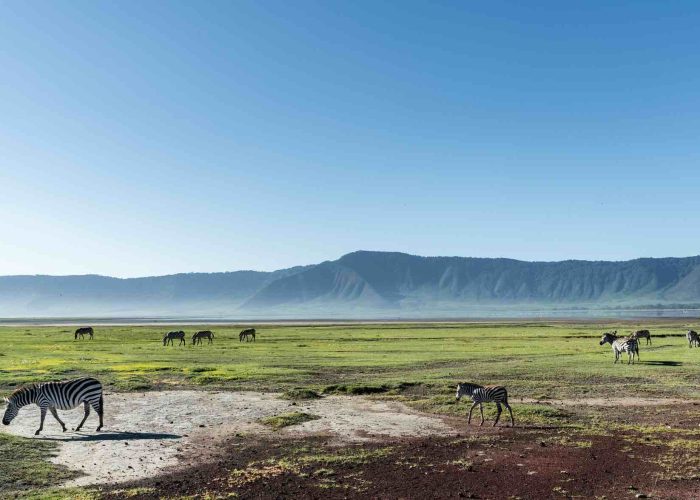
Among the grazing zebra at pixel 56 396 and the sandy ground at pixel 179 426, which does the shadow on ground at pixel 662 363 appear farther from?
the grazing zebra at pixel 56 396

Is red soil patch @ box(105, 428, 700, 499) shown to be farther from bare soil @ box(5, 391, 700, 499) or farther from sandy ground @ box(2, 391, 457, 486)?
sandy ground @ box(2, 391, 457, 486)

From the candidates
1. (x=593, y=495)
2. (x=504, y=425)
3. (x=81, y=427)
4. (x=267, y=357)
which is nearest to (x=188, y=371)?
(x=267, y=357)

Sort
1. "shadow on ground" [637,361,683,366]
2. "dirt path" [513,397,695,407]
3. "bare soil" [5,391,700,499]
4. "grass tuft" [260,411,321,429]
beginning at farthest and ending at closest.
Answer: "shadow on ground" [637,361,683,366]
"dirt path" [513,397,695,407]
"grass tuft" [260,411,321,429]
"bare soil" [5,391,700,499]

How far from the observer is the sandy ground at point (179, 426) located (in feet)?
61.6

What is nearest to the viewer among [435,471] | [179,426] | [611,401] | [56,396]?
[435,471]

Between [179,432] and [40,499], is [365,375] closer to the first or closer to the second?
[179,432]

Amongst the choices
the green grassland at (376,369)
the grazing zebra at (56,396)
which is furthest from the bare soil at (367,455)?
the green grassland at (376,369)

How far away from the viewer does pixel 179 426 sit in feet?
78.9

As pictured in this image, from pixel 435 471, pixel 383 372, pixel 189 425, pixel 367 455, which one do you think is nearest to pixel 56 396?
pixel 189 425

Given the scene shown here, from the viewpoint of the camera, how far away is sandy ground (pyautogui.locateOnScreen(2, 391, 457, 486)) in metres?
18.8

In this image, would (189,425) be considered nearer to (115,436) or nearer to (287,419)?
(115,436)

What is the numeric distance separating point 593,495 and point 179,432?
601 inches

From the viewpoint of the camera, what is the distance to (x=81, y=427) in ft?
77.1

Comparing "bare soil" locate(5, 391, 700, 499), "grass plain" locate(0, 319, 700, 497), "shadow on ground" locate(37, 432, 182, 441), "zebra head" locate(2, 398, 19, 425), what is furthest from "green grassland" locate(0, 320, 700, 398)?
"shadow on ground" locate(37, 432, 182, 441)
